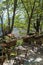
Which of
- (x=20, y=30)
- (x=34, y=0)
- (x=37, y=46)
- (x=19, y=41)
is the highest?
(x=34, y=0)

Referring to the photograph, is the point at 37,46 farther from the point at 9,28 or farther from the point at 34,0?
the point at 34,0

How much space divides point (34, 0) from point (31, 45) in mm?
5193

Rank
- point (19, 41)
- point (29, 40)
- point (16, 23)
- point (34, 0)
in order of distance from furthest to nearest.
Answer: point (16, 23)
point (34, 0)
point (29, 40)
point (19, 41)

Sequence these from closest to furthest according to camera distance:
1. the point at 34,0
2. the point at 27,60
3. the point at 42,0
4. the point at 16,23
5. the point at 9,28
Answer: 1. the point at 27,60
2. the point at 9,28
3. the point at 34,0
4. the point at 42,0
5. the point at 16,23

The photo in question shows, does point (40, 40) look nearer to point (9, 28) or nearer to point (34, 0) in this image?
point (9, 28)

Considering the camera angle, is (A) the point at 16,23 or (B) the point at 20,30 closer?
(A) the point at 16,23

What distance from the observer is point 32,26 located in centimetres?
1764

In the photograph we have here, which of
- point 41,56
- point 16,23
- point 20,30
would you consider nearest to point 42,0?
point 16,23

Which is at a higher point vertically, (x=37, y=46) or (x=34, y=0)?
(x=34, y=0)

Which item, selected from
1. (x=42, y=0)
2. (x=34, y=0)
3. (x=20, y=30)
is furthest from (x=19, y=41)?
(x=20, y=30)

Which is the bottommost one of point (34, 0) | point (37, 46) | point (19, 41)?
point (37, 46)

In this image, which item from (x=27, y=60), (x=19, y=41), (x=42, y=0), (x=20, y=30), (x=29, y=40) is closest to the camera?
(x=27, y=60)

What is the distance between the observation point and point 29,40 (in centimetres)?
862

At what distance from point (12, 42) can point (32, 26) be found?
35.6 feet
